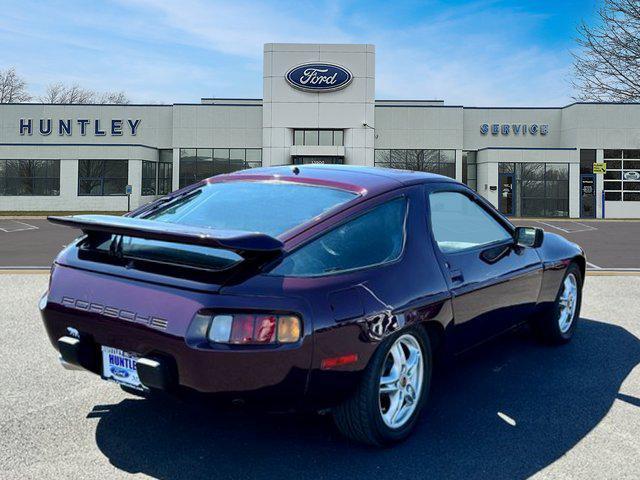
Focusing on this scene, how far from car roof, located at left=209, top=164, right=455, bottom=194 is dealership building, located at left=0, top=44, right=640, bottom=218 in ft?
102

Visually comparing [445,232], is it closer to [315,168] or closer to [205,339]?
[315,168]

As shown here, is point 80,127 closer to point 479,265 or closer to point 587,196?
point 587,196

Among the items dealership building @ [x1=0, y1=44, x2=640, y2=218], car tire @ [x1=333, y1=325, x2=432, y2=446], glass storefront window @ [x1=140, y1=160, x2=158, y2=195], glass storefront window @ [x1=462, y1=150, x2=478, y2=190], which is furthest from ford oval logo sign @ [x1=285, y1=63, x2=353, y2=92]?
car tire @ [x1=333, y1=325, x2=432, y2=446]

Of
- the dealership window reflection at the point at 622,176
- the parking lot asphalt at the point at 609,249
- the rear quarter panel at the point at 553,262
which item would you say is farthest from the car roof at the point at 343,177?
the dealership window reflection at the point at 622,176

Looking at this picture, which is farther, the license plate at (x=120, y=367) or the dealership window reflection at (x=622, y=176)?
the dealership window reflection at (x=622, y=176)

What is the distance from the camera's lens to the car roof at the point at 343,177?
131 inches

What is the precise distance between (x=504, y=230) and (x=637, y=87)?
34.0 ft

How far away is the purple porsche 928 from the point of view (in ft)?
8.05

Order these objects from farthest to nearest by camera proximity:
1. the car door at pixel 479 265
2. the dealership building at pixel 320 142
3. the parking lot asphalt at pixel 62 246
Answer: the dealership building at pixel 320 142 → the parking lot asphalt at pixel 62 246 → the car door at pixel 479 265

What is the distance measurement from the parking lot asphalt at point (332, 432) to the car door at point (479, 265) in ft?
0.86

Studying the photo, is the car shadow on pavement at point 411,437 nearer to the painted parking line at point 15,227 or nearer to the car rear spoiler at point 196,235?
the car rear spoiler at point 196,235

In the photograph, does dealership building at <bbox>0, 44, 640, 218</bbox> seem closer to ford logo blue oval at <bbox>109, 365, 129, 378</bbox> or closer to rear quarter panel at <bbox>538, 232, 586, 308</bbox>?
rear quarter panel at <bbox>538, 232, 586, 308</bbox>

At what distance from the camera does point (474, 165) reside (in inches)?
1490

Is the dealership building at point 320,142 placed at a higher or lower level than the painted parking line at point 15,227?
higher
